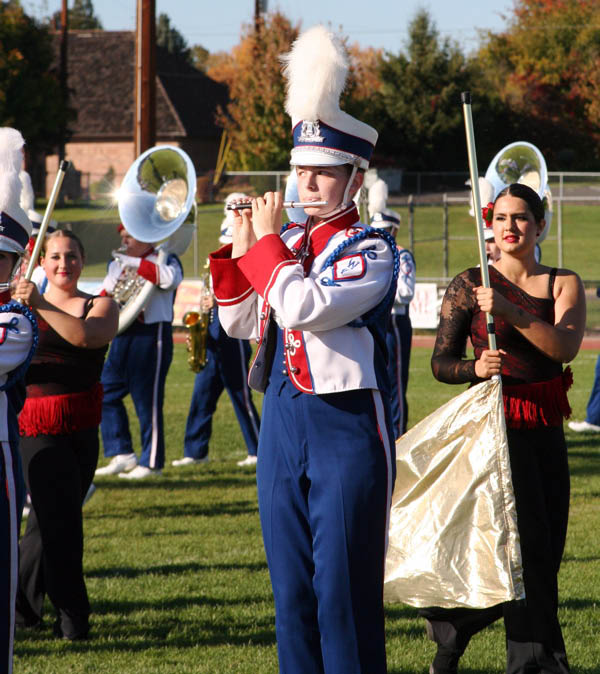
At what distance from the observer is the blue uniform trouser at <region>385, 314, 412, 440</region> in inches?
382

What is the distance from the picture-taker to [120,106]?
48.3 m

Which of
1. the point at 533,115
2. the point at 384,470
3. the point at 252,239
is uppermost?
the point at 533,115

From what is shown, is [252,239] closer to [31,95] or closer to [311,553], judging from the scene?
[311,553]

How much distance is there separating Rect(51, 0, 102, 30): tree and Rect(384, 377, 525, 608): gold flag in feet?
267

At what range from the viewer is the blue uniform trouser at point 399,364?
9.71 metres

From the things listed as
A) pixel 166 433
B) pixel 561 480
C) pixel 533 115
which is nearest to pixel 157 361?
pixel 166 433

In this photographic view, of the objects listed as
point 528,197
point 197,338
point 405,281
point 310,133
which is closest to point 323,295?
point 310,133

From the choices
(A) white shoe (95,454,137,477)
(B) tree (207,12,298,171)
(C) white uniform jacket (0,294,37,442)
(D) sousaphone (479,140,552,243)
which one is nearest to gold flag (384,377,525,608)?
(C) white uniform jacket (0,294,37,442)

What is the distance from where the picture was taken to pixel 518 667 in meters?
4.16

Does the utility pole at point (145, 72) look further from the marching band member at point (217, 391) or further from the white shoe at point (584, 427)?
the white shoe at point (584, 427)

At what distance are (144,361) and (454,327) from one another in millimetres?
4841

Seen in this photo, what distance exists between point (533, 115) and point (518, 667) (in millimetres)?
39937

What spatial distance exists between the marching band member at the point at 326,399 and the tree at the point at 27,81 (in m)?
34.9

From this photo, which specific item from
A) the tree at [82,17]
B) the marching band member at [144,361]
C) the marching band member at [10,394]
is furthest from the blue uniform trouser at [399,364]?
the tree at [82,17]
